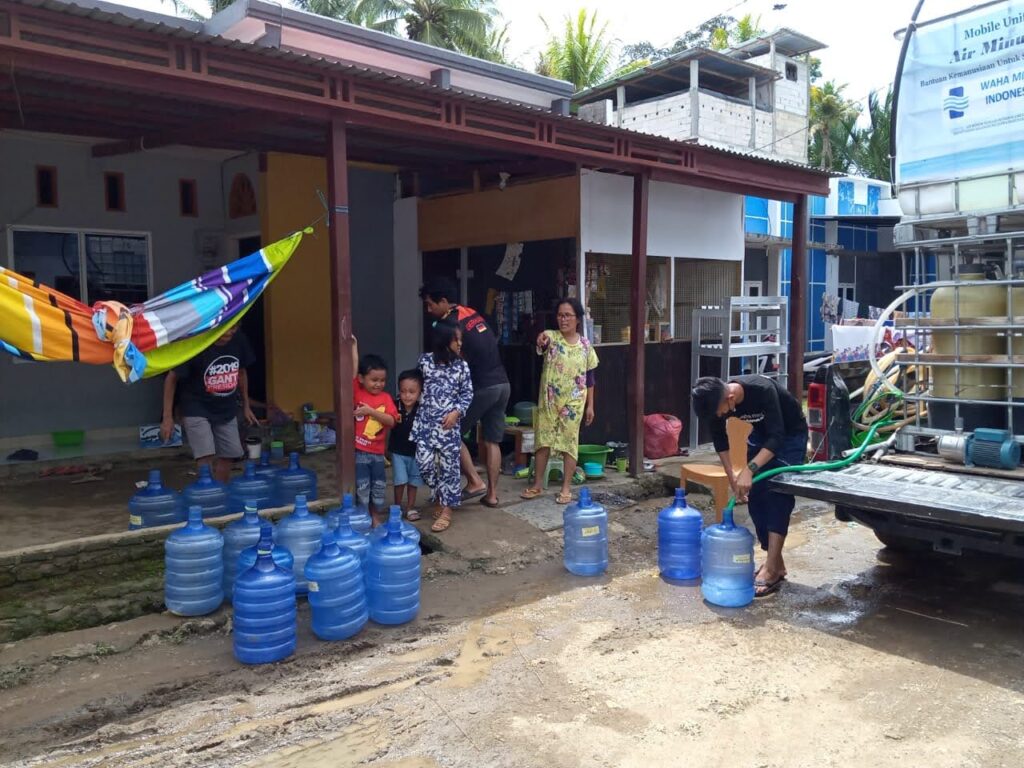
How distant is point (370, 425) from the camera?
6211mm

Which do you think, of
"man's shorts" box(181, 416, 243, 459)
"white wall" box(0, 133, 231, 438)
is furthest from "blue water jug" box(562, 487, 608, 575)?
"white wall" box(0, 133, 231, 438)

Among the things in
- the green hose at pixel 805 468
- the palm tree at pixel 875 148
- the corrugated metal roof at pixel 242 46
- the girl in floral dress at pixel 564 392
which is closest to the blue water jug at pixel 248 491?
the girl in floral dress at pixel 564 392

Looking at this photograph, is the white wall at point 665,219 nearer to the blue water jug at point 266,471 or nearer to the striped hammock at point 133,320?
the striped hammock at point 133,320

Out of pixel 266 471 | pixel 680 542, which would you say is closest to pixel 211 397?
pixel 266 471

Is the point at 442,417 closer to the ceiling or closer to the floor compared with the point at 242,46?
closer to the floor

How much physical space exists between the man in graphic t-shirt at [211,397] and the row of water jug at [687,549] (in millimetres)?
2840

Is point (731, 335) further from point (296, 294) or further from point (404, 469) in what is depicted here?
point (296, 294)

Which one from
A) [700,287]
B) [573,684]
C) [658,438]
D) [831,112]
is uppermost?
[831,112]

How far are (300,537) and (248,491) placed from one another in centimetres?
123

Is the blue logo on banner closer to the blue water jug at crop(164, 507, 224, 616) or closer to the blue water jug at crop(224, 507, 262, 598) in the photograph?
the blue water jug at crop(224, 507, 262, 598)

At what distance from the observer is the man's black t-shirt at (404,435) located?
6.40 metres

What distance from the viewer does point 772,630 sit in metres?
4.78

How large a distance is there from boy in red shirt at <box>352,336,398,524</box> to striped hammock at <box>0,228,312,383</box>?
90 centimetres

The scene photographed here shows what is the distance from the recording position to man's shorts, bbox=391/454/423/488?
645cm
